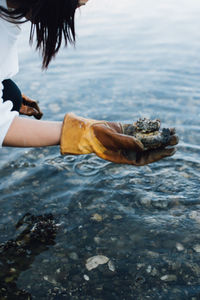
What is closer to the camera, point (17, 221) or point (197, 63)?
point (17, 221)

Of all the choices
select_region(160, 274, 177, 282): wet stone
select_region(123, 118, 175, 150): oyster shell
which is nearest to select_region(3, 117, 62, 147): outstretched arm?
select_region(123, 118, 175, 150): oyster shell

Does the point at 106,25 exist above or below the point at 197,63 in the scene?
above

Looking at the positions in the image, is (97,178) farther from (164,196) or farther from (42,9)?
(42,9)

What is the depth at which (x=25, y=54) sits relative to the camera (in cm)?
1090

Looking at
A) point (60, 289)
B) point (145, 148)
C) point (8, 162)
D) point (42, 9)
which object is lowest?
point (60, 289)

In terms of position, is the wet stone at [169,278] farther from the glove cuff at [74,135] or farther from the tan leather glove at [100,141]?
the glove cuff at [74,135]

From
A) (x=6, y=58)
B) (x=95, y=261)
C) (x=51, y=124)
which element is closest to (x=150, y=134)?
(x=51, y=124)

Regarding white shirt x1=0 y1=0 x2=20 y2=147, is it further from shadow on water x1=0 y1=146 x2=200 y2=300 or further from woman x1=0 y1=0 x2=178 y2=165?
shadow on water x1=0 y1=146 x2=200 y2=300

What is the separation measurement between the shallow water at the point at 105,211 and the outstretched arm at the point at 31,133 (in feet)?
3.76

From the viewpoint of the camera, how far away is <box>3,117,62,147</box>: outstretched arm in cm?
265

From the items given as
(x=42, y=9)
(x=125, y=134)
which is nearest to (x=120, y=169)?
(x=125, y=134)

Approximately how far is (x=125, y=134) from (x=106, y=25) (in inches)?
522

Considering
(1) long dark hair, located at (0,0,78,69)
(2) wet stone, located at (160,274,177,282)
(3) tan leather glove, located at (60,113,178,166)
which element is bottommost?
(2) wet stone, located at (160,274,177,282)

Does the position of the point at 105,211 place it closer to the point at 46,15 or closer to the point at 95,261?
the point at 95,261
